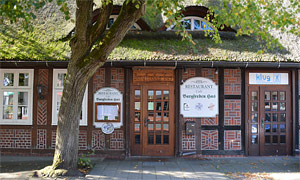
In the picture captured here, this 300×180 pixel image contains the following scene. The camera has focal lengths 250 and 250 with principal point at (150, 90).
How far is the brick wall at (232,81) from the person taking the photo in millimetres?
8008

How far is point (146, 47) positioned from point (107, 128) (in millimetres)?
2805

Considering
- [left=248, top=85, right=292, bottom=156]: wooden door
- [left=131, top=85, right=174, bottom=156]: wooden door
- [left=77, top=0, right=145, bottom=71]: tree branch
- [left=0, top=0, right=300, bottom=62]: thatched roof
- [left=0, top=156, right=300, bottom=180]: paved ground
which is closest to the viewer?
[left=77, top=0, right=145, bottom=71]: tree branch

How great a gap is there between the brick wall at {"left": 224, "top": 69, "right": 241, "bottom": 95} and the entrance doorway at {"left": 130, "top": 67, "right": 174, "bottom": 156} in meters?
1.75

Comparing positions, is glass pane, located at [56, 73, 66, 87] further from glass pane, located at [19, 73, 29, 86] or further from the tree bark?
the tree bark

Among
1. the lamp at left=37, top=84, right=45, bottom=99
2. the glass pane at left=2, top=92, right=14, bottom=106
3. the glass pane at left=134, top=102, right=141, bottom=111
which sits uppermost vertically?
the lamp at left=37, top=84, right=45, bottom=99

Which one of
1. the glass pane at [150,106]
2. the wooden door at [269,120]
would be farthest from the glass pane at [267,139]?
the glass pane at [150,106]

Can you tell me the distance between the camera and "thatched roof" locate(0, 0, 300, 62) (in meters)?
7.27

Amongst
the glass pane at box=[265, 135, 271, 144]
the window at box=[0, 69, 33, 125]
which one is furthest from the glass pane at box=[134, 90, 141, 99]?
the glass pane at box=[265, 135, 271, 144]

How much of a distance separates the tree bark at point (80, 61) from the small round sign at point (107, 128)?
1.96 m

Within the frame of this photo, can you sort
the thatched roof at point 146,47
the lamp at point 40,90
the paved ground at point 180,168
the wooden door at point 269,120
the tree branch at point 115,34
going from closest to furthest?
the tree branch at point 115,34
the paved ground at point 180,168
the thatched roof at point 146,47
the lamp at point 40,90
the wooden door at point 269,120

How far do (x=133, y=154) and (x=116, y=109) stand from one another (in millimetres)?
1516

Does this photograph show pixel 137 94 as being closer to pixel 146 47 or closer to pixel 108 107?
pixel 108 107

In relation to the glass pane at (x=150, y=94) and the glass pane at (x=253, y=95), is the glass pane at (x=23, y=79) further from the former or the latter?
the glass pane at (x=253, y=95)

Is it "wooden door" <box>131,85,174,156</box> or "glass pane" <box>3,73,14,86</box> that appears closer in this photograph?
"wooden door" <box>131,85,174,156</box>
